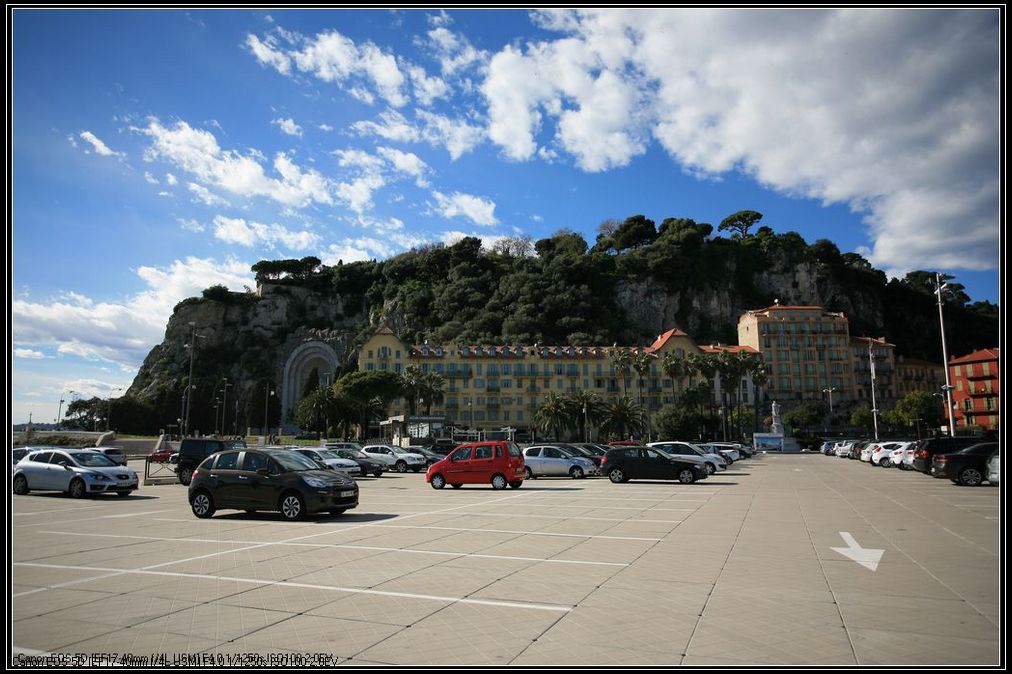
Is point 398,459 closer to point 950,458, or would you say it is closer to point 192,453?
point 192,453

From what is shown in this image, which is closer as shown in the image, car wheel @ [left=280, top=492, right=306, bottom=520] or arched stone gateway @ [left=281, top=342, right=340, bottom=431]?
car wheel @ [left=280, top=492, right=306, bottom=520]

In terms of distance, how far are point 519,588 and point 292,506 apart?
8027mm

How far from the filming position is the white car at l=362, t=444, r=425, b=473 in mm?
36625

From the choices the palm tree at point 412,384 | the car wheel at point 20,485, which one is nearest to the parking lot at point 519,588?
the car wheel at point 20,485

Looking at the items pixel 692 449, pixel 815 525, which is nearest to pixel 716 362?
pixel 692 449

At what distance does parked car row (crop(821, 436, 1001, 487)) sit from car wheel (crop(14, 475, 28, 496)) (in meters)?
27.2

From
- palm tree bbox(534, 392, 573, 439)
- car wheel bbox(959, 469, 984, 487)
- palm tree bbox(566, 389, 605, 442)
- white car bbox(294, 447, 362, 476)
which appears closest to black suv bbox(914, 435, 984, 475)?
car wheel bbox(959, 469, 984, 487)

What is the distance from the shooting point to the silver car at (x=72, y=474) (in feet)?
61.8

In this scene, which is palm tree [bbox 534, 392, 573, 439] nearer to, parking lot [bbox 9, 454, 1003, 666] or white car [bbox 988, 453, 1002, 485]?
white car [bbox 988, 453, 1002, 485]

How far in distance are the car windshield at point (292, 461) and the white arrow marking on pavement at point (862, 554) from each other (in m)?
10.8

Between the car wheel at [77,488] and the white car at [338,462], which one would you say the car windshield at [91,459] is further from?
the white car at [338,462]

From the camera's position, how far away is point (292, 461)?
1444 cm

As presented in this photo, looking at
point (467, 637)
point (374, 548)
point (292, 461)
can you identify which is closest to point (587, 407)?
point (292, 461)

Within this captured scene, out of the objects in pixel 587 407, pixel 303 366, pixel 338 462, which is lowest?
pixel 587 407
